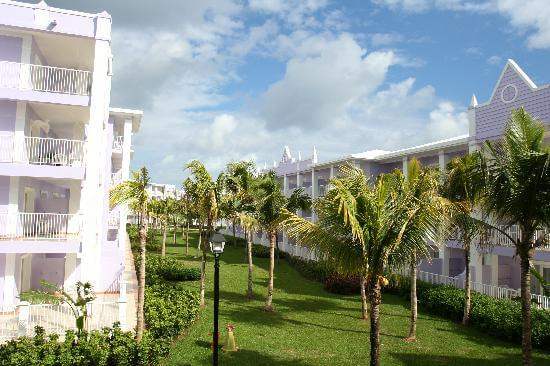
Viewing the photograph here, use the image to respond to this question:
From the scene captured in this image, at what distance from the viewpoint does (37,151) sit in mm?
20719

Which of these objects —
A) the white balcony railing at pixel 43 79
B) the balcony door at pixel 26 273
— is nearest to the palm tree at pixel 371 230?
the white balcony railing at pixel 43 79

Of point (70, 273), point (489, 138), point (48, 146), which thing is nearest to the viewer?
point (70, 273)

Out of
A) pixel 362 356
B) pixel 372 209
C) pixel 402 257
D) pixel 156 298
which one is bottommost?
pixel 362 356

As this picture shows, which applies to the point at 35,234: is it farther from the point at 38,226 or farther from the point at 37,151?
the point at 37,151

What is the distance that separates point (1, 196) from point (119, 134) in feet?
60.0

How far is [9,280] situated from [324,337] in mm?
12735

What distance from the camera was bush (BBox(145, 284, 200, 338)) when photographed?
15633mm

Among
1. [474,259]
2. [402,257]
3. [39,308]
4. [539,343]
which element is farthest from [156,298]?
[474,259]

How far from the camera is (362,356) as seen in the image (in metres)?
15.6

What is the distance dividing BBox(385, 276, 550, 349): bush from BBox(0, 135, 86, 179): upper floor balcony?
14039mm

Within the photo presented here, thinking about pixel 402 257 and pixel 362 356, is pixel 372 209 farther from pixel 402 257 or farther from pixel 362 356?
pixel 362 356

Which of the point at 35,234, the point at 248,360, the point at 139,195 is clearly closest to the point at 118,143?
the point at 35,234

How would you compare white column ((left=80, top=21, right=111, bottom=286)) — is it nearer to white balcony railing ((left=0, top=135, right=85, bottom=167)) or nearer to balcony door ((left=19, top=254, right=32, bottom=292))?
white balcony railing ((left=0, top=135, right=85, bottom=167))

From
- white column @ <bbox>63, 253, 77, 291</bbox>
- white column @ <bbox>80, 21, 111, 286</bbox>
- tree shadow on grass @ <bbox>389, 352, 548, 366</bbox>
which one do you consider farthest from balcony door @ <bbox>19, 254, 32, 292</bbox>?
tree shadow on grass @ <bbox>389, 352, 548, 366</bbox>
